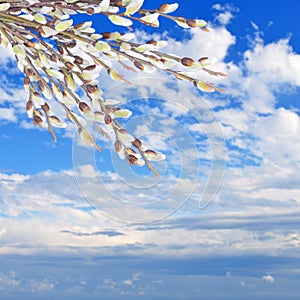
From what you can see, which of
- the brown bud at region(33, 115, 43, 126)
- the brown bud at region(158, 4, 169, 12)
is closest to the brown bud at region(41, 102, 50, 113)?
the brown bud at region(33, 115, 43, 126)

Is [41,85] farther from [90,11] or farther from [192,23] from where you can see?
[192,23]

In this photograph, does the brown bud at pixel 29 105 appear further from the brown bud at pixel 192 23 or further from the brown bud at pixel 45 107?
the brown bud at pixel 192 23

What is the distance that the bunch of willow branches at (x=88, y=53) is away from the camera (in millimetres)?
1624

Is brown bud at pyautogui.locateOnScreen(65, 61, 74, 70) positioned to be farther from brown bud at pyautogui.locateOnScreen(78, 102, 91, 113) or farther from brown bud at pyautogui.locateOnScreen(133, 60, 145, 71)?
brown bud at pyautogui.locateOnScreen(133, 60, 145, 71)

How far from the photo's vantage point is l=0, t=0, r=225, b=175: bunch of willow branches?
1.62 meters

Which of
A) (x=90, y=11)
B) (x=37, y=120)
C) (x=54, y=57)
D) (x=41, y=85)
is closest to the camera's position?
(x=90, y=11)

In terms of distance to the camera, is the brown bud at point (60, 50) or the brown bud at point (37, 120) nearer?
the brown bud at point (60, 50)

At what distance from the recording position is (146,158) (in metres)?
1.70

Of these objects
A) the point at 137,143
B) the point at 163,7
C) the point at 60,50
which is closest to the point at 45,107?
the point at 60,50

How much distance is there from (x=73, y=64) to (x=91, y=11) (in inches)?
8.8

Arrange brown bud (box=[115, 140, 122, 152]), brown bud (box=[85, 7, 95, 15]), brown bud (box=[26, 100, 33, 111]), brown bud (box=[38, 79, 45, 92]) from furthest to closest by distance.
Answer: brown bud (box=[26, 100, 33, 111]) < brown bud (box=[38, 79, 45, 92]) < brown bud (box=[115, 140, 122, 152]) < brown bud (box=[85, 7, 95, 15])

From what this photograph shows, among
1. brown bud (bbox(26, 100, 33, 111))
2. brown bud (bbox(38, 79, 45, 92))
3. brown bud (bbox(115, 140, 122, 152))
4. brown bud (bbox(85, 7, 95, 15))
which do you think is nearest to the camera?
brown bud (bbox(85, 7, 95, 15))

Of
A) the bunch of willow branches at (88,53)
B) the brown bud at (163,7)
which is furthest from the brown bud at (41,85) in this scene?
the brown bud at (163,7)

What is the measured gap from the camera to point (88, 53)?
1766mm
